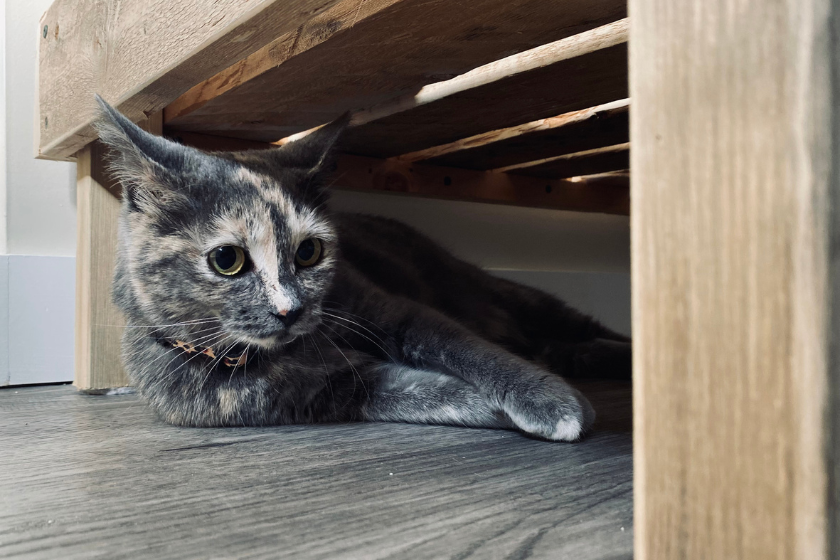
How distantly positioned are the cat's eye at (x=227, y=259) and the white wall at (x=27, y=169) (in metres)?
1.06

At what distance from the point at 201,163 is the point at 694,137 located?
3.22 feet

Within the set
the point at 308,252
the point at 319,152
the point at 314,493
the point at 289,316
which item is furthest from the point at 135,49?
the point at 314,493

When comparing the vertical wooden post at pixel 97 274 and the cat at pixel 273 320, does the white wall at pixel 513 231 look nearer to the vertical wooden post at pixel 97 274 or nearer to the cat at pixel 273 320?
the vertical wooden post at pixel 97 274

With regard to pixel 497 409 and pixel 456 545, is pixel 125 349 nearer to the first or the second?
pixel 497 409

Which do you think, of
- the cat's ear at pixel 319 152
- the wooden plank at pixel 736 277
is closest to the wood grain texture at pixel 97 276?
the cat's ear at pixel 319 152

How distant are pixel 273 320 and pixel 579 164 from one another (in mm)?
1389

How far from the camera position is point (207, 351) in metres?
1.18

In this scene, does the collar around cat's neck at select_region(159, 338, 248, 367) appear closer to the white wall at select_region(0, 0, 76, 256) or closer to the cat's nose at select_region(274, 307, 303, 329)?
the cat's nose at select_region(274, 307, 303, 329)

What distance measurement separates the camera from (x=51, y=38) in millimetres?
1571

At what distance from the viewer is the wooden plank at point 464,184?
1.98 m

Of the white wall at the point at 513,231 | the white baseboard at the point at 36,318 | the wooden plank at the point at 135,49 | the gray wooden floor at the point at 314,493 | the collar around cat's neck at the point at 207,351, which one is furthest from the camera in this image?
the white wall at the point at 513,231

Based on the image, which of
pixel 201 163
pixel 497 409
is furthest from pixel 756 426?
pixel 201 163

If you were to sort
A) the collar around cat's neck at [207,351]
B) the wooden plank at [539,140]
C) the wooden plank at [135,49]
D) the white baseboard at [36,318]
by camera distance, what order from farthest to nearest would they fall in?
the white baseboard at [36,318], the wooden plank at [539,140], the collar around cat's neck at [207,351], the wooden plank at [135,49]

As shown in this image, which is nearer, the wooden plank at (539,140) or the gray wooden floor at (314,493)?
the gray wooden floor at (314,493)
